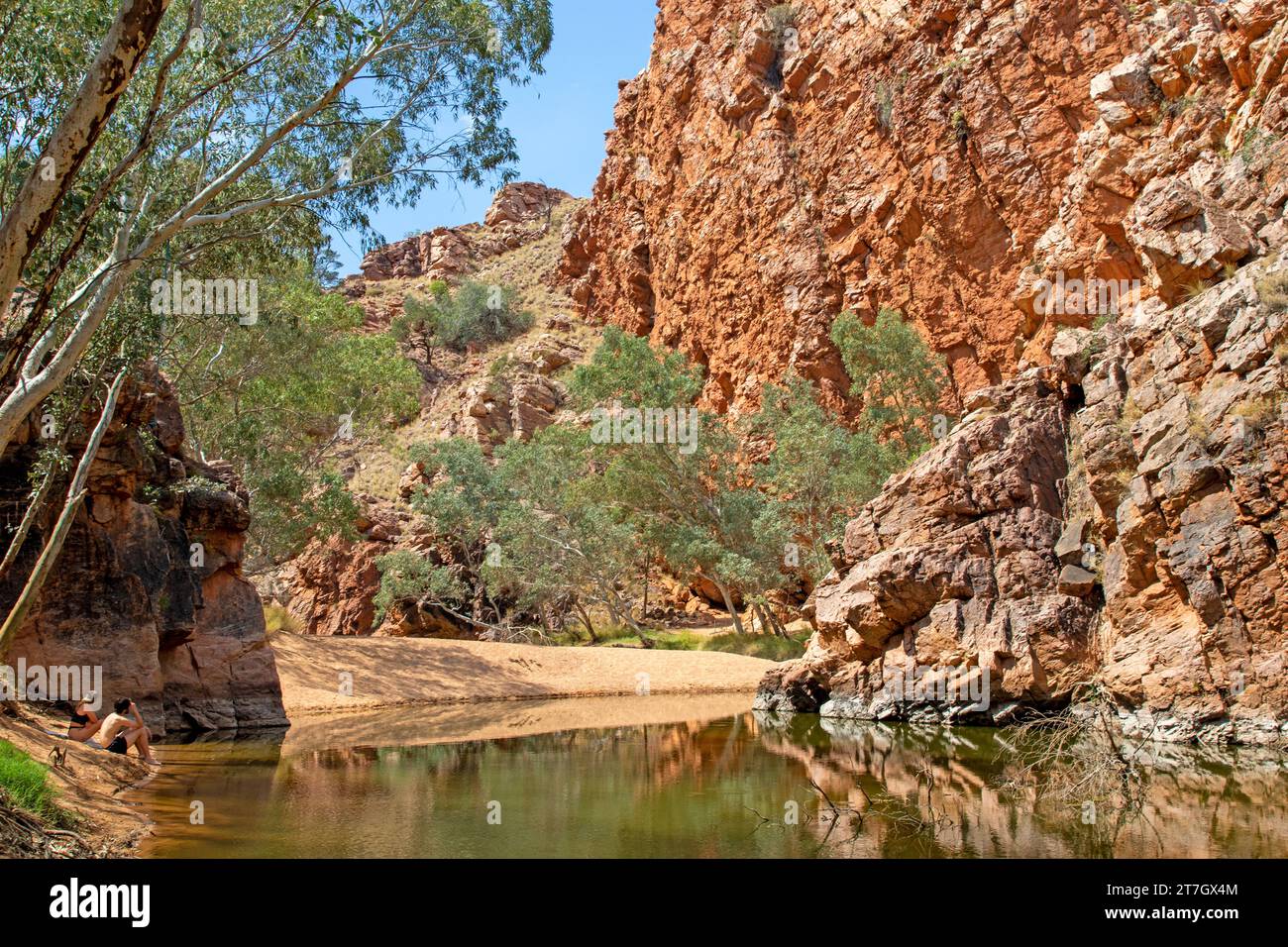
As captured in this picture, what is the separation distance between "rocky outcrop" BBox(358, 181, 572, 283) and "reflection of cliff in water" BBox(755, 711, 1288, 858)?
82828 mm

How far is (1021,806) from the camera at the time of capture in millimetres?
10102

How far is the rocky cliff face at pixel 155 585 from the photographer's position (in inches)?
619

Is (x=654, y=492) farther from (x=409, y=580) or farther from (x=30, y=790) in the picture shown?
(x=30, y=790)

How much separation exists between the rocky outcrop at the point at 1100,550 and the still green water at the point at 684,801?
150cm

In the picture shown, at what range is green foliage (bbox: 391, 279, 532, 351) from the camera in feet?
249

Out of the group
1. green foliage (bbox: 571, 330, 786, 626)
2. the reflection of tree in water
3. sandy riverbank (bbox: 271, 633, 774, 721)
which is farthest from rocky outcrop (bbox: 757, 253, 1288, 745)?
green foliage (bbox: 571, 330, 786, 626)

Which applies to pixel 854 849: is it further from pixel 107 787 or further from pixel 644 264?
pixel 644 264

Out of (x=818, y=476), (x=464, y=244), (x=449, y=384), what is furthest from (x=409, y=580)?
(x=464, y=244)

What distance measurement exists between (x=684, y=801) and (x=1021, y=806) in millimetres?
3926

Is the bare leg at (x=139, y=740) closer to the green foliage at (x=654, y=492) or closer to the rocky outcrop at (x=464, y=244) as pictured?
the green foliage at (x=654, y=492)

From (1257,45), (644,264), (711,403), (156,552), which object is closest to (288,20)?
(156,552)

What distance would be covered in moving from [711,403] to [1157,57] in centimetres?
2757

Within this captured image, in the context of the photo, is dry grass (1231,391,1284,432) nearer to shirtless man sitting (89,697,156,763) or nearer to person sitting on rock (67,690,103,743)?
shirtless man sitting (89,697,156,763)

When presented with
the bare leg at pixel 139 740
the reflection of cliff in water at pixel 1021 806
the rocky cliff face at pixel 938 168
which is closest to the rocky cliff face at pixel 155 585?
the bare leg at pixel 139 740
